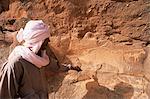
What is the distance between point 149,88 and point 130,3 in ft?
3.00

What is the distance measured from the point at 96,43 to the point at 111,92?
0.60 metres

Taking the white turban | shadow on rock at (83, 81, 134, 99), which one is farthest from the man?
shadow on rock at (83, 81, 134, 99)

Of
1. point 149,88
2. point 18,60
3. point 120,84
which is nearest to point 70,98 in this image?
point 120,84

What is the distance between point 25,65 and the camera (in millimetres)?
2533

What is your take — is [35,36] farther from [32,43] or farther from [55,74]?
[55,74]

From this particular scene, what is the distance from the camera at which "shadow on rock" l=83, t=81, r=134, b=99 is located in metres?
3.17

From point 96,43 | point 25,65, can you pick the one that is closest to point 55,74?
point 96,43

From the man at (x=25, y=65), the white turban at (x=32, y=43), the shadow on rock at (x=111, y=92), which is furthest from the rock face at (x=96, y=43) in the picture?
the white turban at (x=32, y=43)

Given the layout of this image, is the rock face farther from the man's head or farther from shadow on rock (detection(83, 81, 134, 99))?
the man's head

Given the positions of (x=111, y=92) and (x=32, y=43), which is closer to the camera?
(x=32, y=43)

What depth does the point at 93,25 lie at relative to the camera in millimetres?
3645

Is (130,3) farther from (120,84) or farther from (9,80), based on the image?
(9,80)

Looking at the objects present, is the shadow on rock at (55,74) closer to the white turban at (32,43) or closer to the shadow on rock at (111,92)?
the shadow on rock at (111,92)

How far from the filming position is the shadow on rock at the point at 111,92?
317 cm
